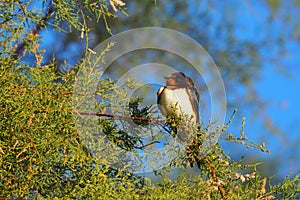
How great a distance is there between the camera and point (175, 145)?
1.08 m

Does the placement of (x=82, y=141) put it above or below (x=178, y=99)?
below

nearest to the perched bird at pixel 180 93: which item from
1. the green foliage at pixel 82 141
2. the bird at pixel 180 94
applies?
the bird at pixel 180 94

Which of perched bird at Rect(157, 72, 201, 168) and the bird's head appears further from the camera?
the bird's head

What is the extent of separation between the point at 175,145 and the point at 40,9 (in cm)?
30

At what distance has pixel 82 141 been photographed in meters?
1.05

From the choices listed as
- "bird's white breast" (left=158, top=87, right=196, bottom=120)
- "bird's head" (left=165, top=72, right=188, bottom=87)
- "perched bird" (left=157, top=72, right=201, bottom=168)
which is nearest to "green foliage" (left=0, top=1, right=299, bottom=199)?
"perched bird" (left=157, top=72, right=201, bottom=168)

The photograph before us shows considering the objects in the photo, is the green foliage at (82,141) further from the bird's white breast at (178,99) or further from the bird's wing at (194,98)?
the bird's wing at (194,98)

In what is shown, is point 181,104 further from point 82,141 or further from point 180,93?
point 82,141

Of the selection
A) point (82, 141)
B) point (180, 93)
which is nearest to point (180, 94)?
point (180, 93)

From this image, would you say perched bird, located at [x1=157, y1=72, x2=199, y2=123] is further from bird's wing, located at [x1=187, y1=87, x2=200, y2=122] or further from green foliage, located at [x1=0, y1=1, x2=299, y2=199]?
green foliage, located at [x1=0, y1=1, x2=299, y2=199]

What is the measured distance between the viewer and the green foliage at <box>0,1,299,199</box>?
0.99m

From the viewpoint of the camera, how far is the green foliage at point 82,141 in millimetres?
993

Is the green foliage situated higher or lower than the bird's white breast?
lower

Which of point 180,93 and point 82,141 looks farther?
point 180,93
